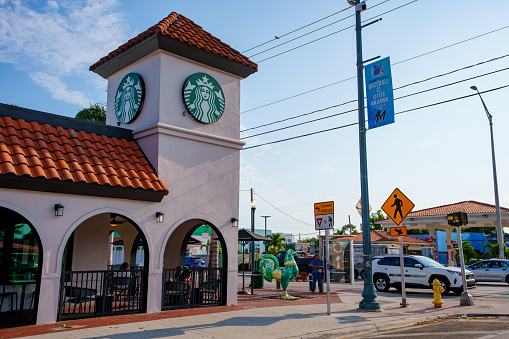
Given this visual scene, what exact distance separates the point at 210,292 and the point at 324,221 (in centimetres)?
411

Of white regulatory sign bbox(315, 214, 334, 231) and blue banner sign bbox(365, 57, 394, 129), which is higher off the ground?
blue banner sign bbox(365, 57, 394, 129)

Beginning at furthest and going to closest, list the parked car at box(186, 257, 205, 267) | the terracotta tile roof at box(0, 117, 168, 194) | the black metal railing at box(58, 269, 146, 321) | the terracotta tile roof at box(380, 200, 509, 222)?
the parked car at box(186, 257, 205, 267), the terracotta tile roof at box(380, 200, 509, 222), the black metal railing at box(58, 269, 146, 321), the terracotta tile roof at box(0, 117, 168, 194)

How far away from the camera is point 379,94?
1345 centimetres

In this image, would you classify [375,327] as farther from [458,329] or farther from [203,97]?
[203,97]

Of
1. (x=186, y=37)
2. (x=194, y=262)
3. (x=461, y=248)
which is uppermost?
(x=186, y=37)

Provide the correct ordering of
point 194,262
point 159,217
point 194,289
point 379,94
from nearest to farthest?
point 159,217
point 194,289
point 379,94
point 194,262

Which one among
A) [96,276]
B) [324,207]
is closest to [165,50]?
[324,207]

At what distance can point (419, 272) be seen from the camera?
19781 mm

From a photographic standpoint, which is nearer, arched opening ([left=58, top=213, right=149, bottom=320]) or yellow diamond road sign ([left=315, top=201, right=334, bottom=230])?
arched opening ([left=58, top=213, right=149, bottom=320])

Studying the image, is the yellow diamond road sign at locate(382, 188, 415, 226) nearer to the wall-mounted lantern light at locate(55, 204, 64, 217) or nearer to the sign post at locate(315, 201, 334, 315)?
the sign post at locate(315, 201, 334, 315)

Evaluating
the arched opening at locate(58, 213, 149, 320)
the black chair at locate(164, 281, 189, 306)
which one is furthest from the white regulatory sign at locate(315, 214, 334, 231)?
the arched opening at locate(58, 213, 149, 320)

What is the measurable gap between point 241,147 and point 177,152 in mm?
2552

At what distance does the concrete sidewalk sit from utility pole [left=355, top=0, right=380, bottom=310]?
1.59 feet

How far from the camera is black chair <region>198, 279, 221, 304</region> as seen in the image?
43.0ft
